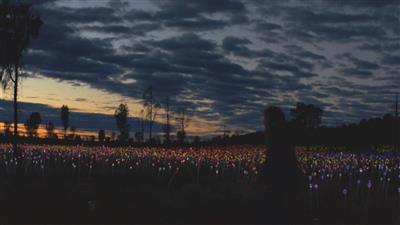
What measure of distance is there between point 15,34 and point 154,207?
1652cm

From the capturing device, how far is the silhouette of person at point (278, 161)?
10.6 metres

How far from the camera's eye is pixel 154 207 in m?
15.2

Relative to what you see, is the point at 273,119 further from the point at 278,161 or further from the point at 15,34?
the point at 15,34

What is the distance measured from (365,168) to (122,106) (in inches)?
2509

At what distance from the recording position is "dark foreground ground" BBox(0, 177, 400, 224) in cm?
1376

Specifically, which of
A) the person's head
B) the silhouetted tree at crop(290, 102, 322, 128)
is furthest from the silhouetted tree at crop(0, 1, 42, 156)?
the silhouetted tree at crop(290, 102, 322, 128)

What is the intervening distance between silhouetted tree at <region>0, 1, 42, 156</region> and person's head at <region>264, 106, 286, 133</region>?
18952 millimetres

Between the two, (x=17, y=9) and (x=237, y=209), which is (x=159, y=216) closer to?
(x=237, y=209)

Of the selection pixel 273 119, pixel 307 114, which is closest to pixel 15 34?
pixel 273 119

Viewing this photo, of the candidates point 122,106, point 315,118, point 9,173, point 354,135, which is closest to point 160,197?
point 9,173

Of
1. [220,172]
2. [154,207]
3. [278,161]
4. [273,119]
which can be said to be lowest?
[154,207]

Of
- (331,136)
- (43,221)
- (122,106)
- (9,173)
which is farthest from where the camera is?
(122,106)

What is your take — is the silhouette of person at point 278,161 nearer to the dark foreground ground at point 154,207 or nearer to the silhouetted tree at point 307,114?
the dark foreground ground at point 154,207

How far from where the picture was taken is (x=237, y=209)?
1527cm
